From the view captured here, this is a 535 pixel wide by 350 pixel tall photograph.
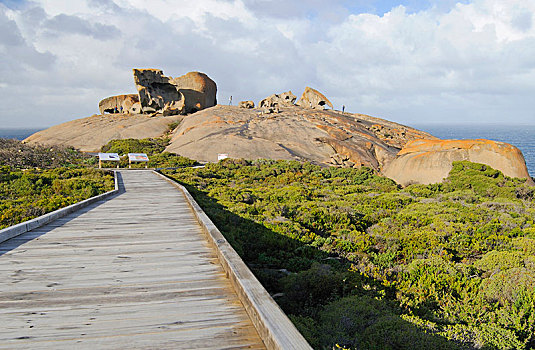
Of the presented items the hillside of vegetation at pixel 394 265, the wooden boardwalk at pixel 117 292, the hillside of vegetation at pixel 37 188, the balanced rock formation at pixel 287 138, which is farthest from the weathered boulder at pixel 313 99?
the wooden boardwalk at pixel 117 292

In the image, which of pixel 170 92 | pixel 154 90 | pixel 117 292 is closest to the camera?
pixel 117 292

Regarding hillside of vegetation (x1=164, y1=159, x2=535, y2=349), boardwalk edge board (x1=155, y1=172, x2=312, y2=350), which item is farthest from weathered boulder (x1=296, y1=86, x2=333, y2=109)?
boardwalk edge board (x1=155, y1=172, x2=312, y2=350)

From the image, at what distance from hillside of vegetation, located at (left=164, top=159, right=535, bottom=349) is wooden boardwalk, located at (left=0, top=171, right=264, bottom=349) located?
1.08m

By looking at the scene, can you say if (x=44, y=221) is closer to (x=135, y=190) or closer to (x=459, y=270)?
(x=135, y=190)

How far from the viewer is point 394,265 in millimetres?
6398

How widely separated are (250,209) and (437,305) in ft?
20.3

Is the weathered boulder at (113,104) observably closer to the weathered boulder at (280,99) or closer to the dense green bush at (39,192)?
the weathered boulder at (280,99)

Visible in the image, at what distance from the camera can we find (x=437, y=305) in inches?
189

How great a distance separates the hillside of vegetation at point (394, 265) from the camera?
12.4ft

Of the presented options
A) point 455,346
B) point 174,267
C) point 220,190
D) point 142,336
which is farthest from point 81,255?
point 220,190

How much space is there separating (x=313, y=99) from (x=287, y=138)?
92.1 ft

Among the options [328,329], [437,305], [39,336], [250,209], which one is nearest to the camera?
[39,336]

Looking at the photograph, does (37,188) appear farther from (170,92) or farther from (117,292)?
(170,92)

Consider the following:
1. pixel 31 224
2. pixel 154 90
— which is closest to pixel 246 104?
pixel 154 90
